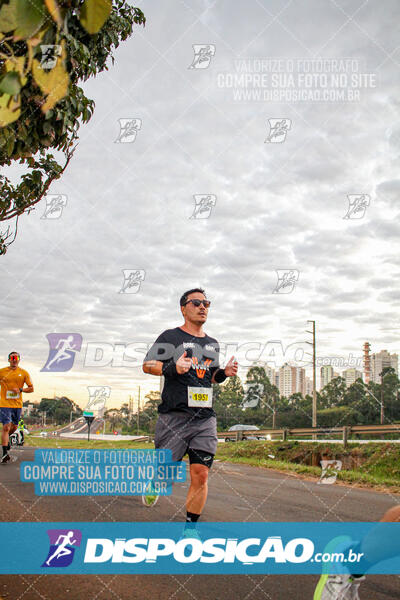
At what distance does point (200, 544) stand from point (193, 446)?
730mm

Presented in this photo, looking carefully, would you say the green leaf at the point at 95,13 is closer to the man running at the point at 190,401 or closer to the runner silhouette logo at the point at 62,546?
the man running at the point at 190,401

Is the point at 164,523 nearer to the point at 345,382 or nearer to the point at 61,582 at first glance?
the point at 61,582

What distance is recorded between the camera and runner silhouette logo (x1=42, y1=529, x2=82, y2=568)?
3.49m

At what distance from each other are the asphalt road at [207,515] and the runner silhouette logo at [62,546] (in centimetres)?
27

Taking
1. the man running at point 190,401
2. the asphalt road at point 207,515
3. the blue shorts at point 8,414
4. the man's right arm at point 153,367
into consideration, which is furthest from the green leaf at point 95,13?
the blue shorts at point 8,414

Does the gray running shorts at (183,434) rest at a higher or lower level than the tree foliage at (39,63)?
lower

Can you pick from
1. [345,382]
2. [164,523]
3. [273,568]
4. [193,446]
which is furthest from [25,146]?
[345,382]

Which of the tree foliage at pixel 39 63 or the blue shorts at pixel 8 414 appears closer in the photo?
the tree foliage at pixel 39 63

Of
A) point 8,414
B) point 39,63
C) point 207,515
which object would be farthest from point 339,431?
point 39,63

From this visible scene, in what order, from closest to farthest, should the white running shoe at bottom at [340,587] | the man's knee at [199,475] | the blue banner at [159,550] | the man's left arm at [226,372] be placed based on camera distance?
1. the white running shoe at bottom at [340,587]
2. the blue banner at [159,550]
3. the man's knee at [199,475]
4. the man's left arm at [226,372]

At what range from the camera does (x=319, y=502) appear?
6.51 meters

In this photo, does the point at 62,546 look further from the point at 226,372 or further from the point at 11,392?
the point at 11,392

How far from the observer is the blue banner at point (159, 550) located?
11.4 feet

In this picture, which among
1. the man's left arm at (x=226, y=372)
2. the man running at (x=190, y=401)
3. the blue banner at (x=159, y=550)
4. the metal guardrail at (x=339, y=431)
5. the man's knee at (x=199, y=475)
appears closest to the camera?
the blue banner at (x=159, y=550)
